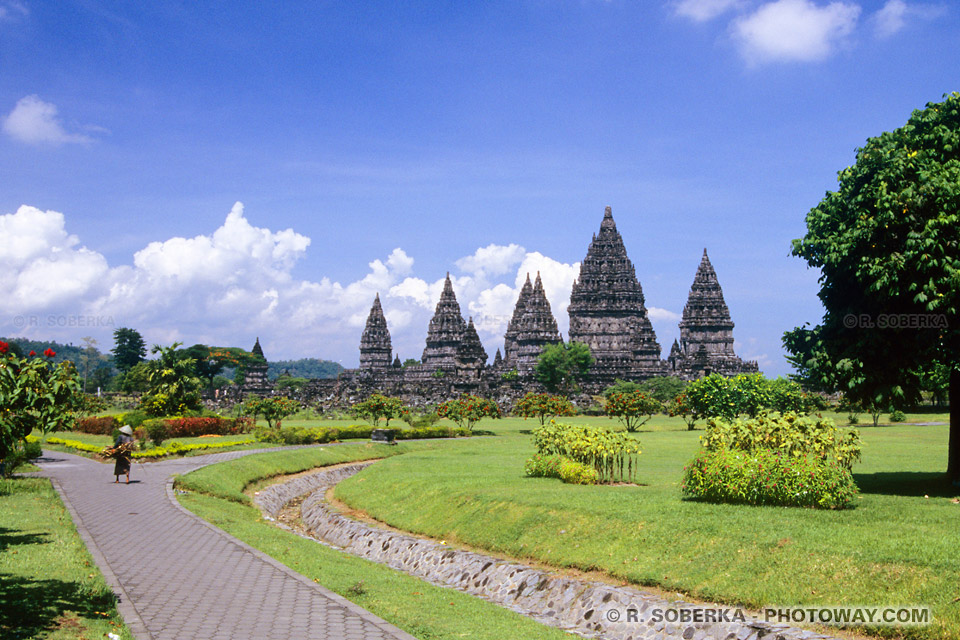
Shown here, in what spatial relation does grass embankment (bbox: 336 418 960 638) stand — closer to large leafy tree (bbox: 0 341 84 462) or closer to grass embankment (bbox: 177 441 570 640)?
grass embankment (bbox: 177 441 570 640)

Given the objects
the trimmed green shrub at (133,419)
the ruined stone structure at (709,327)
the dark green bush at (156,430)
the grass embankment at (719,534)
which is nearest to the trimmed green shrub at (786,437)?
the grass embankment at (719,534)

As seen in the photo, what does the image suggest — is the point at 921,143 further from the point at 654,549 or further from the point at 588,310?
the point at 588,310

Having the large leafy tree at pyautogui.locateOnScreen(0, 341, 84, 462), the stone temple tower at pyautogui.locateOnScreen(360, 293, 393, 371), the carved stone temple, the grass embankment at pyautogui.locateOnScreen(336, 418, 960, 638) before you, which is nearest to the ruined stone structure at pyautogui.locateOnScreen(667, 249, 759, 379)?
the carved stone temple

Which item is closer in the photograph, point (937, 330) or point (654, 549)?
point (654, 549)

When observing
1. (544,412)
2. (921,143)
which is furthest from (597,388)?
(921,143)

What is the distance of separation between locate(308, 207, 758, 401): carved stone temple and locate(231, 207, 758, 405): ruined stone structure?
0.15 m

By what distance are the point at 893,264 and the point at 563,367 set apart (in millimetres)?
88050

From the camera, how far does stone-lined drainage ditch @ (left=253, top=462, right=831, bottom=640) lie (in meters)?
12.7

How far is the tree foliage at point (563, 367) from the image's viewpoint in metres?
103

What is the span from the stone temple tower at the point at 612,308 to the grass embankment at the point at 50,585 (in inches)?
4171

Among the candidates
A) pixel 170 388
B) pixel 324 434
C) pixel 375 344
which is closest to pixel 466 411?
pixel 324 434

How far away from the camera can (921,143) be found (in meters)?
20.3

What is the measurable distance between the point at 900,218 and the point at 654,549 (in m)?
10.2

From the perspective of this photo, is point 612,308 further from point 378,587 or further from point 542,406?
point 378,587
